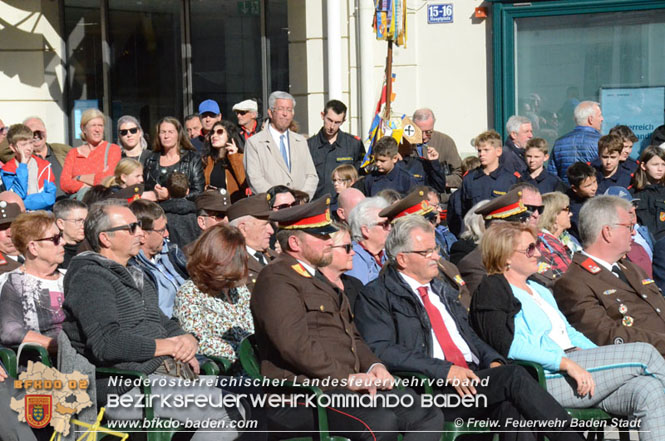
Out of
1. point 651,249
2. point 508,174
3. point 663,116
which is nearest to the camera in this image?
point 651,249

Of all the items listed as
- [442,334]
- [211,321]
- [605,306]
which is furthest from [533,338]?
[211,321]

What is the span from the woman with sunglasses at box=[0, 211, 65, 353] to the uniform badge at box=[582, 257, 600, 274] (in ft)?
10.5

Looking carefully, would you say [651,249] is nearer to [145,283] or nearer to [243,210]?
[243,210]

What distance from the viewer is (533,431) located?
18.3ft

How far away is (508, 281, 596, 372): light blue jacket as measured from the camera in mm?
5996

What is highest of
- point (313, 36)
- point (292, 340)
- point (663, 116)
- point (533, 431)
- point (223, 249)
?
point (313, 36)

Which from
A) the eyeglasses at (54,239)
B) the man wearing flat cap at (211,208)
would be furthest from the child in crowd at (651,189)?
the eyeglasses at (54,239)

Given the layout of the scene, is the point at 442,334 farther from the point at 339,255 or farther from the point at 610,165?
the point at 610,165

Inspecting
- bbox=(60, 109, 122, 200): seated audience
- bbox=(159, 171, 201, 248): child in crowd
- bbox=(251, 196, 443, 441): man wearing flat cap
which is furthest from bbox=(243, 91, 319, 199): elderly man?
bbox=(251, 196, 443, 441): man wearing flat cap

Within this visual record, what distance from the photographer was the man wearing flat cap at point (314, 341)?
534 cm

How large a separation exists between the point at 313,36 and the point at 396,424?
772cm

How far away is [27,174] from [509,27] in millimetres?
5525

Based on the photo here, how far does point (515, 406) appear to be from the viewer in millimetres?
5664

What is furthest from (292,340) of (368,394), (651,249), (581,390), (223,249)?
(651,249)
